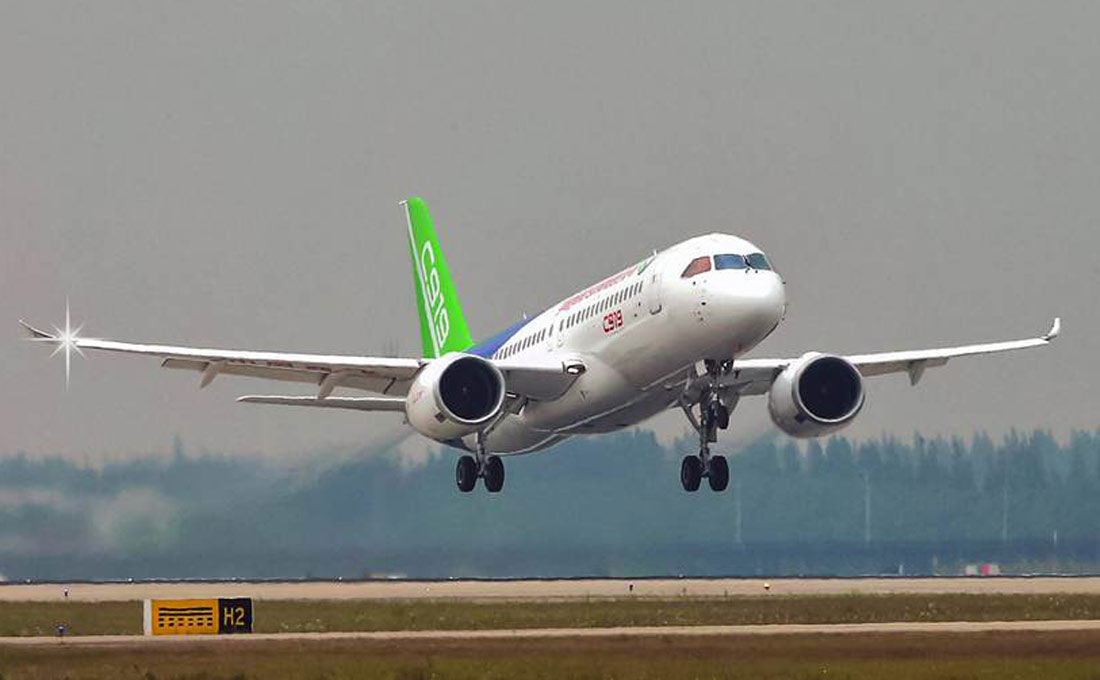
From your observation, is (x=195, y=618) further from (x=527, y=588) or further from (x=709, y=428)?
(x=527, y=588)

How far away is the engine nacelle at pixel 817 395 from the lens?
207 ft

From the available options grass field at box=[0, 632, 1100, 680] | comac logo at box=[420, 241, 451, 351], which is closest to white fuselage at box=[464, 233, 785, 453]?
grass field at box=[0, 632, 1100, 680]

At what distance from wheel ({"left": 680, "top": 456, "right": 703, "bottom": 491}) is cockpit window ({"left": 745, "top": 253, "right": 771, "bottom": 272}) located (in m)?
8.93

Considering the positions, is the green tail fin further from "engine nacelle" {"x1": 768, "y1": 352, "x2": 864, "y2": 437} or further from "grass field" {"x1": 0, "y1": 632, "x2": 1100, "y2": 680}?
"grass field" {"x1": 0, "y1": 632, "x2": 1100, "y2": 680}

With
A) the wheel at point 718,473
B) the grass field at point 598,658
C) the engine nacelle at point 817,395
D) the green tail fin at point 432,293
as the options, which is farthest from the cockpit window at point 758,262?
the green tail fin at point 432,293

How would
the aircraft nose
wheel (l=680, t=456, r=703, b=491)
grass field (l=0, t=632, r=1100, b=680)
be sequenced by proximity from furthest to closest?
1. wheel (l=680, t=456, r=703, b=491)
2. the aircraft nose
3. grass field (l=0, t=632, r=1100, b=680)

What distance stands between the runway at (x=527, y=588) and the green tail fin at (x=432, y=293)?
28.9 feet

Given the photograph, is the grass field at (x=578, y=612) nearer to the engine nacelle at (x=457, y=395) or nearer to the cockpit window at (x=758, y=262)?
the engine nacelle at (x=457, y=395)

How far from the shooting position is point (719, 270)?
186 feet

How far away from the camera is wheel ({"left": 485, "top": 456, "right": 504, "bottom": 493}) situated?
226ft

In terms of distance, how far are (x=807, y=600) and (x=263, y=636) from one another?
732 inches

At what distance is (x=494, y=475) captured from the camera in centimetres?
Answer: 6912

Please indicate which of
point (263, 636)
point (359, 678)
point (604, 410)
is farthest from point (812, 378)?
point (359, 678)

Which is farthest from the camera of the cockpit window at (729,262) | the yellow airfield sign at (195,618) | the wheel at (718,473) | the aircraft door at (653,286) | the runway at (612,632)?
the wheel at (718,473)
